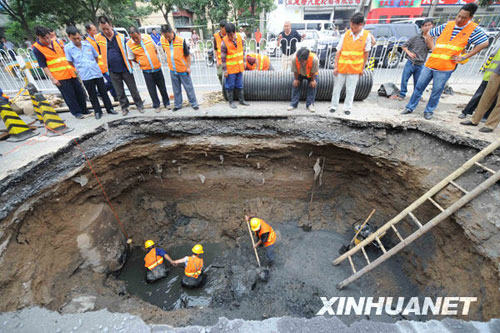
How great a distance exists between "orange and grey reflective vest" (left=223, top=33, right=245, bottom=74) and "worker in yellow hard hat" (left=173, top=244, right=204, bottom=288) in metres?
3.60

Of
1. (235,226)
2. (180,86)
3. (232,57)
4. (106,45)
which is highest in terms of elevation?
(106,45)

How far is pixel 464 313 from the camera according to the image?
270cm

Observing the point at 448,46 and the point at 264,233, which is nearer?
the point at 448,46

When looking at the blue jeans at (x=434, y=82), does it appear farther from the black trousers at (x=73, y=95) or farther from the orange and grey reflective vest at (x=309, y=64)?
the black trousers at (x=73, y=95)

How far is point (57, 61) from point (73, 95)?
0.69 m

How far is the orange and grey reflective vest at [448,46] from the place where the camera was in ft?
12.0

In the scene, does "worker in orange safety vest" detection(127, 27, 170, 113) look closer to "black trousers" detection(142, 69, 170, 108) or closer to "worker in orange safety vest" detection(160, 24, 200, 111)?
"black trousers" detection(142, 69, 170, 108)

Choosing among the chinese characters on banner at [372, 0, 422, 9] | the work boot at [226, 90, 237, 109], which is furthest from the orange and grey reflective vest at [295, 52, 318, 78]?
the chinese characters on banner at [372, 0, 422, 9]

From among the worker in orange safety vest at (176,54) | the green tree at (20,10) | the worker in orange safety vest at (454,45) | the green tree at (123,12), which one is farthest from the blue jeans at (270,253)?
the green tree at (123,12)

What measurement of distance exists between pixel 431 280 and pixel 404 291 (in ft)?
1.71

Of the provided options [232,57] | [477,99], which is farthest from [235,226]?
[477,99]

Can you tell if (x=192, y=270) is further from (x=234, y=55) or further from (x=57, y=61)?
(x=57, y=61)

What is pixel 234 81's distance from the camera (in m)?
4.86

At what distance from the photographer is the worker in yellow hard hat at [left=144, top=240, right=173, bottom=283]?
417 cm
